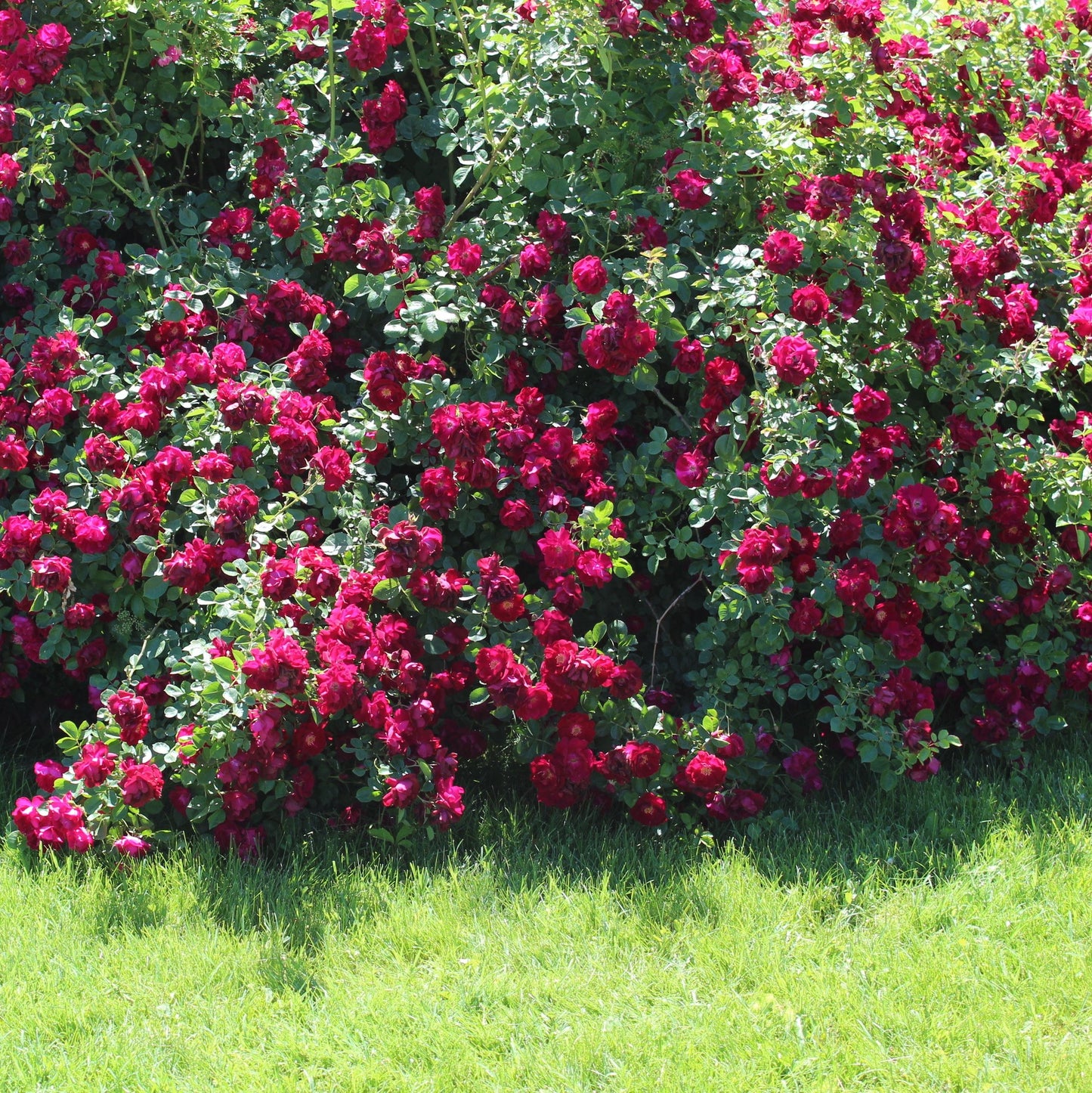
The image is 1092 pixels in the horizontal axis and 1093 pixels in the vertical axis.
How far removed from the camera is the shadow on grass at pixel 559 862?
9.52 ft

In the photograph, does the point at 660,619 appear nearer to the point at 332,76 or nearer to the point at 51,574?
the point at 51,574

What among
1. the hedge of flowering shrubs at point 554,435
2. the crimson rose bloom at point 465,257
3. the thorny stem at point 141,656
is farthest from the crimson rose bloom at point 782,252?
the thorny stem at point 141,656

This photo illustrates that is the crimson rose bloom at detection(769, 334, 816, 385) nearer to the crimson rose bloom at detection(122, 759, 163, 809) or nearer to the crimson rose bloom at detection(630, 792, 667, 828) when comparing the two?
the crimson rose bloom at detection(630, 792, 667, 828)

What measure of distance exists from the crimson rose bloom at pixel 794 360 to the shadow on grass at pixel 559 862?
1115mm

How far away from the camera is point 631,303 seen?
315cm

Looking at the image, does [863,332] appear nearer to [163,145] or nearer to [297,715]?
[297,715]

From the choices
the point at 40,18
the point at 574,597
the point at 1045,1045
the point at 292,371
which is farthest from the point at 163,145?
the point at 1045,1045

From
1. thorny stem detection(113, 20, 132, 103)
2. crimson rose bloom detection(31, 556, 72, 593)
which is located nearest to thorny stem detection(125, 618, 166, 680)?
crimson rose bloom detection(31, 556, 72, 593)

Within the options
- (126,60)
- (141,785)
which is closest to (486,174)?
(126,60)

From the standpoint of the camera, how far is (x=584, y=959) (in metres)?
2.73

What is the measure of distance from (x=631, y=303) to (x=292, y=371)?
3.15ft

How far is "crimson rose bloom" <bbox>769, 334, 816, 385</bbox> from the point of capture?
10.0 ft

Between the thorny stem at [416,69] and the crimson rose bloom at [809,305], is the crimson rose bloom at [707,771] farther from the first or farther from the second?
the thorny stem at [416,69]

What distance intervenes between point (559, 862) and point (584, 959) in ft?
1.16
